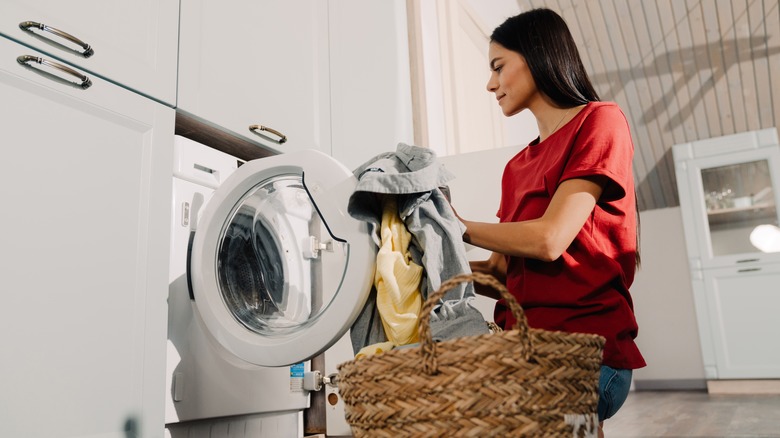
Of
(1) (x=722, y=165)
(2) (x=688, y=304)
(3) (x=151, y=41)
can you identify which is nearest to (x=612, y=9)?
(1) (x=722, y=165)

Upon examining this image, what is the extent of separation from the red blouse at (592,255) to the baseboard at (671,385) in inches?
183

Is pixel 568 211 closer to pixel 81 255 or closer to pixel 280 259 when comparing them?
pixel 280 259

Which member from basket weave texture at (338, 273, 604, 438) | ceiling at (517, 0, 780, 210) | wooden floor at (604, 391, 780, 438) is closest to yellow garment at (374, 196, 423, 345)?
basket weave texture at (338, 273, 604, 438)

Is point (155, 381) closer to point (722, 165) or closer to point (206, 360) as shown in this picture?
point (206, 360)

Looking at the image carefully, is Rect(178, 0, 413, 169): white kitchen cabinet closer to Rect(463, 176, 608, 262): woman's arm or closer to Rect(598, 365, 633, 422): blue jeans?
Rect(463, 176, 608, 262): woman's arm

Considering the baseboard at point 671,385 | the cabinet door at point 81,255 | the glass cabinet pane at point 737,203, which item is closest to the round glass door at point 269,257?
the cabinet door at point 81,255

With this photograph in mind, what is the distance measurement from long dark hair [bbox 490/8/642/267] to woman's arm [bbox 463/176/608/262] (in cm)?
20

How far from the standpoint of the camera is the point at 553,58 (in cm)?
113

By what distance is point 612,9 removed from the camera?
413cm

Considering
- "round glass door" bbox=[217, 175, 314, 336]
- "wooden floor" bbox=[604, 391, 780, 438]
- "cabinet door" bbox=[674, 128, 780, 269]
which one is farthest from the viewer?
"cabinet door" bbox=[674, 128, 780, 269]

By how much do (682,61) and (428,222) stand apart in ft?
13.1

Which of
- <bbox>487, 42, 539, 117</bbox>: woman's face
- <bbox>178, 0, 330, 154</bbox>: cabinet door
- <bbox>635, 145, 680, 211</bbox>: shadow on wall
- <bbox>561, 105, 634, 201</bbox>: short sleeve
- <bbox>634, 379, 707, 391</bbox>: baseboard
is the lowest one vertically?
<bbox>634, 379, 707, 391</bbox>: baseboard

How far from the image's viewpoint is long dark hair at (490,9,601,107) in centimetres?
113

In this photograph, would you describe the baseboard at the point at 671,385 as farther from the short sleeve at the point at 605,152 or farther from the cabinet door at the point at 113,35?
the cabinet door at the point at 113,35
